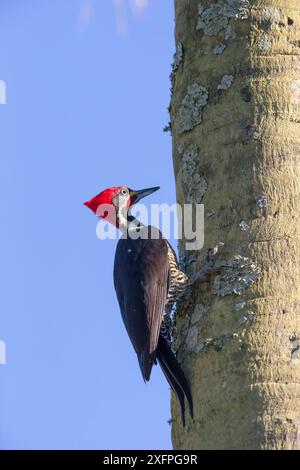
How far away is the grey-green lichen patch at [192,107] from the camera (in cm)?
394

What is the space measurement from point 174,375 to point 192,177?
2.84ft

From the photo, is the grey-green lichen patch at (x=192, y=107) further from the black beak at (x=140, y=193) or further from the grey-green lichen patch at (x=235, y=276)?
the black beak at (x=140, y=193)

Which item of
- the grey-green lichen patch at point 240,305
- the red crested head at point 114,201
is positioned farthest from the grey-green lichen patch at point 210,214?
the red crested head at point 114,201

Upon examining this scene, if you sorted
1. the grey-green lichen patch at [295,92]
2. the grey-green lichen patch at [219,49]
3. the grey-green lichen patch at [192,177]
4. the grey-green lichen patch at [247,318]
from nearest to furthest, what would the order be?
the grey-green lichen patch at [247,318] → the grey-green lichen patch at [295,92] → the grey-green lichen patch at [192,177] → the grey-green lichen patch at [219,49]

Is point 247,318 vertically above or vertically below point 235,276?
below

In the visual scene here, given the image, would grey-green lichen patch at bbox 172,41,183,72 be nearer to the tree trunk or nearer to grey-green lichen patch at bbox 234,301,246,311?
the tree trunk

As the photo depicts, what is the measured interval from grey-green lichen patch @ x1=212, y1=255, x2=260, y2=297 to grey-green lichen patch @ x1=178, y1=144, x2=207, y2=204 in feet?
1.24

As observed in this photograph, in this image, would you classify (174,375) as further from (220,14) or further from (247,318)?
(220,14)

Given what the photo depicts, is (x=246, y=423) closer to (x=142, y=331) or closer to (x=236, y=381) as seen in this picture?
(x=236, y=381)

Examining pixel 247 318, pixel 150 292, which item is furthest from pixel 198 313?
pixel 150 292

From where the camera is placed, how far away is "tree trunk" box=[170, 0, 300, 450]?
3.11 meters

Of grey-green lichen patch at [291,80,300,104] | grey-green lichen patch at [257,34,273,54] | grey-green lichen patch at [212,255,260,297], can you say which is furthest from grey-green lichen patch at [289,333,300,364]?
grey-green lichen patch at [257,34,273,54]

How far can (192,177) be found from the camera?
3926 mm
